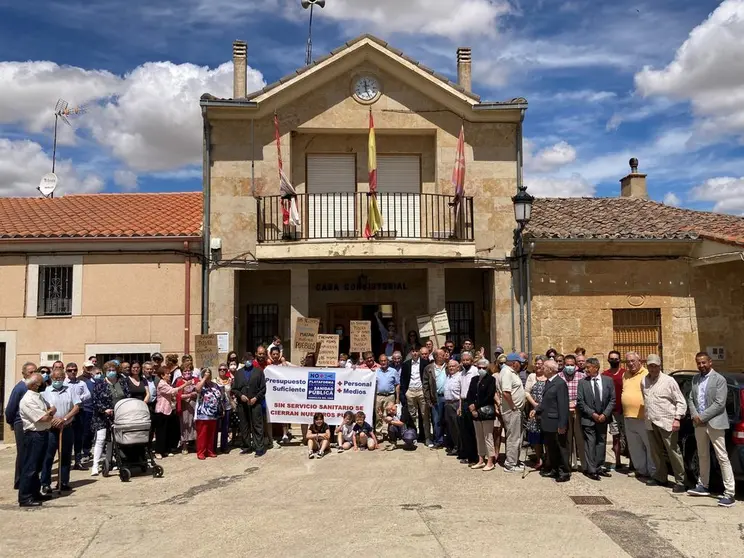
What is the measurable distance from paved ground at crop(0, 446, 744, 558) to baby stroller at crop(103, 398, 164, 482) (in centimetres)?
25

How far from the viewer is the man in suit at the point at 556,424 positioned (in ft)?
27.3

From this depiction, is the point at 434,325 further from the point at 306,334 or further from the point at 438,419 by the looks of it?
the point at 438,419

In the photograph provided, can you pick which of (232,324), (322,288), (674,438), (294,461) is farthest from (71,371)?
(674,438)

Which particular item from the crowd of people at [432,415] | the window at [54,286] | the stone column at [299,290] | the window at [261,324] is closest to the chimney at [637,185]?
the crowd of people at [432,415]

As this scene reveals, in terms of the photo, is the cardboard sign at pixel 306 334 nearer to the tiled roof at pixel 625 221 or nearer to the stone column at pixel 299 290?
the stone column at pixel 299 290

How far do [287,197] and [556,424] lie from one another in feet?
24.6

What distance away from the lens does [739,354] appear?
13594mm

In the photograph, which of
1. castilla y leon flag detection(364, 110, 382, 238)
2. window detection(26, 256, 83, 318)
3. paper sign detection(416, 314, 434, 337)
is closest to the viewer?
window detection(26, 256, 83, 318)

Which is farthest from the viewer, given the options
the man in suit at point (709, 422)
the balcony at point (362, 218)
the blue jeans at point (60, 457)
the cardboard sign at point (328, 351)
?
the balcony at point (362, 218)

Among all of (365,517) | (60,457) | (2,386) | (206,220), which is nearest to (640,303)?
(365,517)

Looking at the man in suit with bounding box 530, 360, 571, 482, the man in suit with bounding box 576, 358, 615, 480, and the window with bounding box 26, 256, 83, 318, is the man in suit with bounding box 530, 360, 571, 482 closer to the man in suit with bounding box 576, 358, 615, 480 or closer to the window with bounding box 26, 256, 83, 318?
the man in suit with bounding box 576, 358, 615, 480

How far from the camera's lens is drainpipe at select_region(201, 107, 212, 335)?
44.3ft

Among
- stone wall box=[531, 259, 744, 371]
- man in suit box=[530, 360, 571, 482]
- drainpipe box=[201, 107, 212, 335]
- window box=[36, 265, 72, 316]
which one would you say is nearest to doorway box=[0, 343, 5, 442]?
window box=[36, 265, 72, 316]

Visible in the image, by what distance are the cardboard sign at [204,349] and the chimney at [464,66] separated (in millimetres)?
8526
